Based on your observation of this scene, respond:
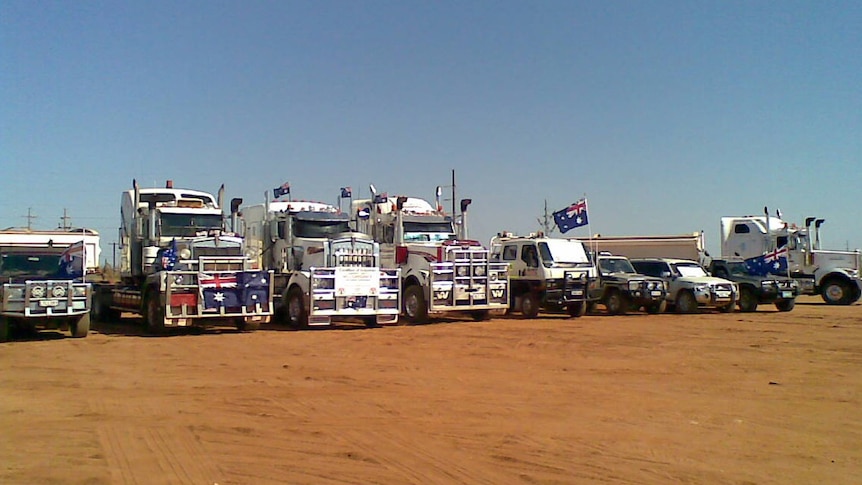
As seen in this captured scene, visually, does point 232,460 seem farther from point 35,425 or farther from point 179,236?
point 179,236

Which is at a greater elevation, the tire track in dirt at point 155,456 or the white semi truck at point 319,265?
the white semi truck at point 319,265

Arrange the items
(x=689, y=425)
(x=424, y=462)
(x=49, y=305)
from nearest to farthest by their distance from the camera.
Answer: (x=424, y=462) → (x=689, y=425) → (x=49, y=305)

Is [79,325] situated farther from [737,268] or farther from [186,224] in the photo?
[737,268]

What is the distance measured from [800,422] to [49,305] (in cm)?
1355

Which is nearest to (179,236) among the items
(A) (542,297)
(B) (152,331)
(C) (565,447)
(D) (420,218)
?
(B) (152,331)

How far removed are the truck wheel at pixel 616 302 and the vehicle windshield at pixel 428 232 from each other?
19.8 ft

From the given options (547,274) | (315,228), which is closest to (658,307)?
(547,274)

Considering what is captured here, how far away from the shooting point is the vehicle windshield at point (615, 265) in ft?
81.8

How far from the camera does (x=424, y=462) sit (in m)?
6.18

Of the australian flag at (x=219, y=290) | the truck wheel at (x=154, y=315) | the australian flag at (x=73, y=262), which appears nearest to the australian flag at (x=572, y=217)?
the australian flag at (x=219, y=290)

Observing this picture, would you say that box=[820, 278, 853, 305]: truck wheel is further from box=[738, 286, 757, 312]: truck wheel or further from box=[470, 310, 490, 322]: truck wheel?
box=[470, 310, 490, 322]: truck wheel

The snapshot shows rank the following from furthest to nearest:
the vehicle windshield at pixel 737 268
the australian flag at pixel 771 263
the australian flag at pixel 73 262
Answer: the australian flag at pixel 771 263 → the vehicle windshield at pixel 737 268 → the australian flag at pixel 73 262

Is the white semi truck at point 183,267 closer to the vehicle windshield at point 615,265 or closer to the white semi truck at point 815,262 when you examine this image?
the vehicle windshield at point 615,265

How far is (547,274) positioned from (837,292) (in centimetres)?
1386
